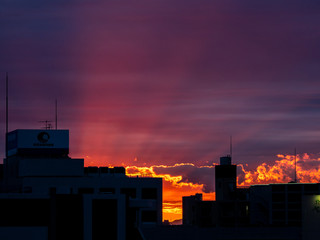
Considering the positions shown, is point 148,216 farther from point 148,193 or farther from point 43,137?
point 43,137

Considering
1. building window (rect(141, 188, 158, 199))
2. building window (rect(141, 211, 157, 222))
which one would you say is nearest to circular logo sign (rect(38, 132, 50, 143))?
building window (rect(141, 188, 158, 199))

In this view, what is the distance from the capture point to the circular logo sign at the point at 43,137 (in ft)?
572

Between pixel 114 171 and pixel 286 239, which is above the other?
pixel 114 171

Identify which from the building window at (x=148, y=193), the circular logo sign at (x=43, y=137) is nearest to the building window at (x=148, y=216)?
the building window at (x=148, y=193)

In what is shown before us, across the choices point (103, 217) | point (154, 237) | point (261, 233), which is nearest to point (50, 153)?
point (154, 237)

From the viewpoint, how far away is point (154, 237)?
553ft

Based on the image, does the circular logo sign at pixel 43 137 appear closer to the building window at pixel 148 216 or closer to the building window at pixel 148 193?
the building window at pixel 148 193

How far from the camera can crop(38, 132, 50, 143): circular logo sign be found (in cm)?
Result: 17438

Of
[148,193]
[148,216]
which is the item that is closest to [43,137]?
[148,193]

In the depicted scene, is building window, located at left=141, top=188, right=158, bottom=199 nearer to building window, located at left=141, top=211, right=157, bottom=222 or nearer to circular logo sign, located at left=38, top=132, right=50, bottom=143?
building window, located at left=141, top=211, right=157, bottom=222

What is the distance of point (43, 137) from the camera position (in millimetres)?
174875

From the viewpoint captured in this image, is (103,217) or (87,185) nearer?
(103,217)

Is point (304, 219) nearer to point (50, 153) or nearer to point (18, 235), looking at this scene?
point (50, 153)

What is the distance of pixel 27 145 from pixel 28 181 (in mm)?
8655
